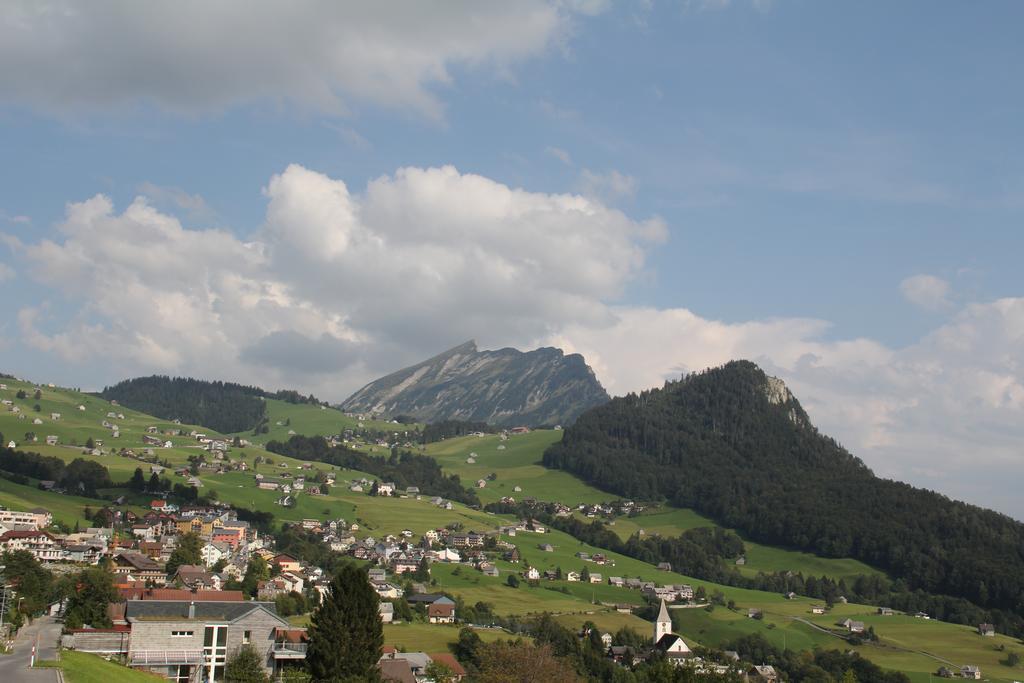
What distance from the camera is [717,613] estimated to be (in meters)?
168

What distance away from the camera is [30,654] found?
202ft

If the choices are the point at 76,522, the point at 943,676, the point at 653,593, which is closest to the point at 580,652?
the point at 943,676

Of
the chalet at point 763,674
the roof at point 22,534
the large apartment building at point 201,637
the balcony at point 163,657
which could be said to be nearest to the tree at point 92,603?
the large apartment building at point 201,637

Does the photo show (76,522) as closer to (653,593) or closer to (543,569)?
(543,569)

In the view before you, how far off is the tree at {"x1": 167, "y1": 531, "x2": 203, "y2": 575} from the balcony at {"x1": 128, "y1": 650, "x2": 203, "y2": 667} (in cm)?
6311

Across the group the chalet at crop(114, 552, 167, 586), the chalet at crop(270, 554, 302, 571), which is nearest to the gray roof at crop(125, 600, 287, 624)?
the chalet at crop(114, 552, 167, 586)

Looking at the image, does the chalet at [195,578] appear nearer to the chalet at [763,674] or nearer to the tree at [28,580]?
the tree at [28,580]

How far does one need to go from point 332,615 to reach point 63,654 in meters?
17.8

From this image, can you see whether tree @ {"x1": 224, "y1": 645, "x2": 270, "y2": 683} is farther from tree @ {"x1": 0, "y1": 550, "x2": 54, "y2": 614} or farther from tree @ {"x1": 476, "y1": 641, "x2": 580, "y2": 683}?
tree @ {"x1": 0, "y1": 550, "x2": 54, "y2": 614}

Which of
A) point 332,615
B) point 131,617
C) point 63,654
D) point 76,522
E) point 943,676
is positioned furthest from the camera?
point 76,522

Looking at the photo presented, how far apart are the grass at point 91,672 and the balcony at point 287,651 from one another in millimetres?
18620

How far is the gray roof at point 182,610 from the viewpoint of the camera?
3118 inches

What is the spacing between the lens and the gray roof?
7919cm

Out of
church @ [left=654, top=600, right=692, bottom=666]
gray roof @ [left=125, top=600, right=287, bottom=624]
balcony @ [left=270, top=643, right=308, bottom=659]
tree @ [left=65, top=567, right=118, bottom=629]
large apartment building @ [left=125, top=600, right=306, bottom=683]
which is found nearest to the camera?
large apartment building @ [left=125, top=600, right=306, bottom=683]
